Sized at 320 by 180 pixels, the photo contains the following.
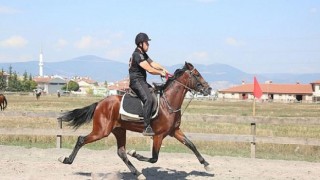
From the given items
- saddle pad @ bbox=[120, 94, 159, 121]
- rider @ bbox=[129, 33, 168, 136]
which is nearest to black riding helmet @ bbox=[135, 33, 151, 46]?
rider @ bbox=[129, 33, 168, 136]

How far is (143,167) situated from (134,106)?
7.45ft

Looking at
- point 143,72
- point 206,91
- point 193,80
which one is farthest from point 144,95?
point 206,91

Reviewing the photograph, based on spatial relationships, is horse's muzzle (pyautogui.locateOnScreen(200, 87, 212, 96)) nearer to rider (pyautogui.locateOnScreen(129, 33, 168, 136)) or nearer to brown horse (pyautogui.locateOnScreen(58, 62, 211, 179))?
brown horse (pyautogui.locateOnScreen(58, 62, 211, 179))

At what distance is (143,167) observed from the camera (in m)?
10.2

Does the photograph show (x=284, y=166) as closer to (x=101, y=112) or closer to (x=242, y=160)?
(x=242, y=160)

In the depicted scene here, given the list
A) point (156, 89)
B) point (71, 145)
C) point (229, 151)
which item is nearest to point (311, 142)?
point (229, 151)

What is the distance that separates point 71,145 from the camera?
46.9 ft

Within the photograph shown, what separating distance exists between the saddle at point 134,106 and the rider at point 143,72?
0.11 m

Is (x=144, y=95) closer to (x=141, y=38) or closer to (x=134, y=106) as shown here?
(x=134, y=106)

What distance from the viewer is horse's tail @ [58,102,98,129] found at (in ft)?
30.1

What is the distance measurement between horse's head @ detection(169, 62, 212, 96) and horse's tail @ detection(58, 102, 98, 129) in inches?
71.0

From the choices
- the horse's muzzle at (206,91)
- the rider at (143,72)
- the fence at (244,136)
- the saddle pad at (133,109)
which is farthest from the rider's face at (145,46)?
the fence at (244,136)

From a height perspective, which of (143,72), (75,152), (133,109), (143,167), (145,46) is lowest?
(143,167)

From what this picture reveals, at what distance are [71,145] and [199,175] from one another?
6121 millimetres
